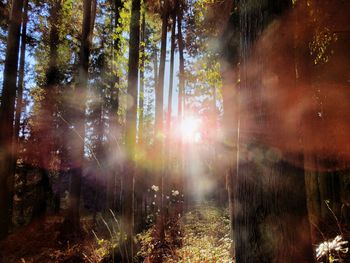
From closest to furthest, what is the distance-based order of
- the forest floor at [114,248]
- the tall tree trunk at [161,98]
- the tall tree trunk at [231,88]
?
the tall tree trunk at [231,88], the forest floor at [114,248], the tall tree trunk at [161,98]

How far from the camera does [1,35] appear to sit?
15305 millimetres

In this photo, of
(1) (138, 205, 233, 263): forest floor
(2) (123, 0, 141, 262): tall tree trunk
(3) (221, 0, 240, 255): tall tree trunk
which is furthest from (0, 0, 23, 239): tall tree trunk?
(3) (221, 0, 240, 255): tall tree trunk

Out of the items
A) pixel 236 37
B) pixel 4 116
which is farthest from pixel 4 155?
pixel 236 37

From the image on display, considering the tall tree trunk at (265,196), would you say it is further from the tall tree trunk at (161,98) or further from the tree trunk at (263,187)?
the tall tree trunk at (161,98)

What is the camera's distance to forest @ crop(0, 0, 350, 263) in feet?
6.24

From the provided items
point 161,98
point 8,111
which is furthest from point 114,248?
point 161,98

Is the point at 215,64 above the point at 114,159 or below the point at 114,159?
above

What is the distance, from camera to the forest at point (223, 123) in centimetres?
190

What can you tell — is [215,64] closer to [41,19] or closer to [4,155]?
[4,155]

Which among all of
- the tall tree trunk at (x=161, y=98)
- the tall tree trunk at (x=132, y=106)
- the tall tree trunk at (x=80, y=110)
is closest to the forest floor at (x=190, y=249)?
the tall tree trunk at (x=161, y=98)

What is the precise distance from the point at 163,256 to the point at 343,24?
23.5 feet

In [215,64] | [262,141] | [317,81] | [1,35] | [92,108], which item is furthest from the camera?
[92,108]

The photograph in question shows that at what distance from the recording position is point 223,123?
6.36m

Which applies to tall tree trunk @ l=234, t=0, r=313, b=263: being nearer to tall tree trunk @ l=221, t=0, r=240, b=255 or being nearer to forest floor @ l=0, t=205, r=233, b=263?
tall tree trunk @ l=221, t=0, r=240, b=255
